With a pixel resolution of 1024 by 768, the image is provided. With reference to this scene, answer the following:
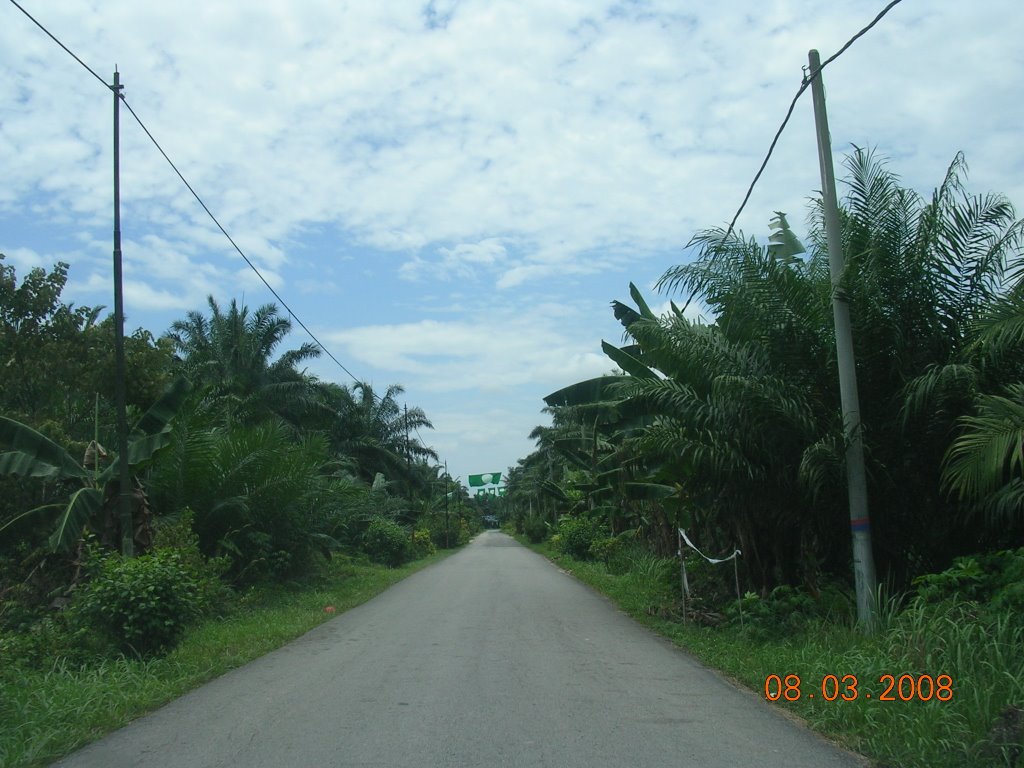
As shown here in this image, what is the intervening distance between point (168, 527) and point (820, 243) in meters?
12.7

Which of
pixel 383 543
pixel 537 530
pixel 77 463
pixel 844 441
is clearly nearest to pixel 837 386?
pixel 844 441

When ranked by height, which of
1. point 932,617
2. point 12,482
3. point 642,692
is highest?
point 12,482

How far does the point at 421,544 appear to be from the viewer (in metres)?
45.5

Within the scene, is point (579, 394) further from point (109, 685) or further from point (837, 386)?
point (109, 685)

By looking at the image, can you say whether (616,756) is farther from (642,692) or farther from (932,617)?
(932,617)

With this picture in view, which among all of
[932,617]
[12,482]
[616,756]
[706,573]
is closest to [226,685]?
[616,756]

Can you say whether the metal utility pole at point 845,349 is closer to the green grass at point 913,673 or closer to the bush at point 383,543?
the green grass at point 913,673

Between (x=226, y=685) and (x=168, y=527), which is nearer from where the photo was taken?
(x=226, y=685)

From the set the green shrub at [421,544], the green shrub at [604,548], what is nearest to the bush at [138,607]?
the green shrub at [604,548]

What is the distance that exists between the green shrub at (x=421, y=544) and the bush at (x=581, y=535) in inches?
358

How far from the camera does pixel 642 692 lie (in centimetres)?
838

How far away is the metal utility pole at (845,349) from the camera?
9.90 meters

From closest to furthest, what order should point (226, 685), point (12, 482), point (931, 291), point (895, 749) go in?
point (895, 749) → point (226, 685) → point (931, 291) → point (12, 482)

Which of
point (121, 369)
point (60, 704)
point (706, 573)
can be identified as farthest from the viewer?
point (706, 573)
